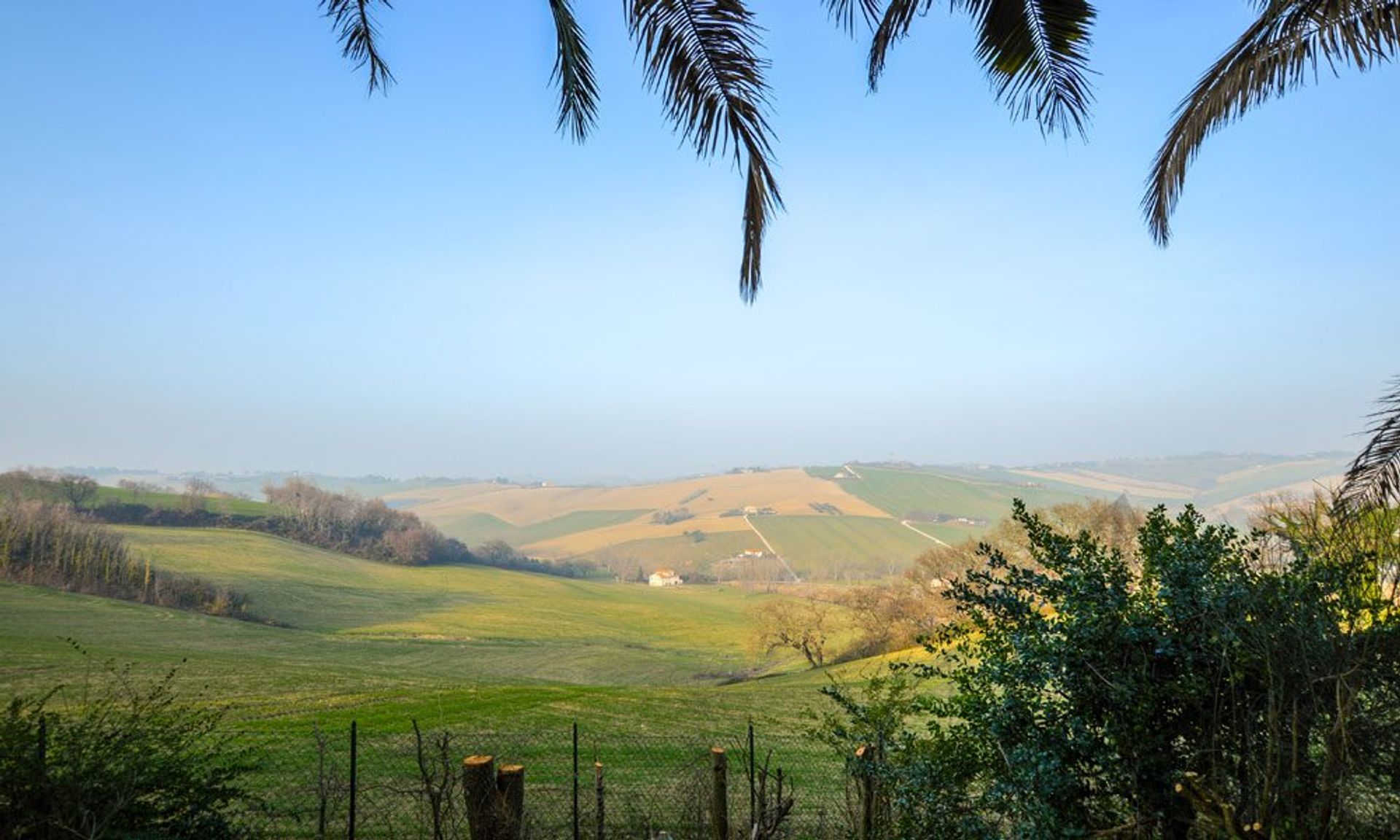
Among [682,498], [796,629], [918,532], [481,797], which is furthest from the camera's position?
[682,498]

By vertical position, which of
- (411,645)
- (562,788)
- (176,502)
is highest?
(562,788)

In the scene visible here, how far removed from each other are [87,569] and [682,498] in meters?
115

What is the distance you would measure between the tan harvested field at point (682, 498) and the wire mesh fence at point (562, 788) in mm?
122976

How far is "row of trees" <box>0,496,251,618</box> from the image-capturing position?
59750 millimetres

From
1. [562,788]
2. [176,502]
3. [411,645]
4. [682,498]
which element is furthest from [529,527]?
[562,788]

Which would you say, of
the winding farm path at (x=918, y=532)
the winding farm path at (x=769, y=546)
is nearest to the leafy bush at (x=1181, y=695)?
the winding farm path at (x=769, y=546)

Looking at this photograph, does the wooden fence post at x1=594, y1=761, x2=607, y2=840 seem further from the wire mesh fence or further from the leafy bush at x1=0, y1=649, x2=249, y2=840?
the leafy bush at x1=0, y1=649, x2=249, y2=840

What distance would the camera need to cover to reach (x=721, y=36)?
14.7 feet

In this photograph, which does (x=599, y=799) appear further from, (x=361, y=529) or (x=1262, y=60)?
(x=361, y=529)

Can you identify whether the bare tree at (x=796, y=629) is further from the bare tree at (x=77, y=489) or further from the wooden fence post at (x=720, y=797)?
the bare tree at (x=77, y=489)

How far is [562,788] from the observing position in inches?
542

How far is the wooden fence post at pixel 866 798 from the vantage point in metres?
5.76

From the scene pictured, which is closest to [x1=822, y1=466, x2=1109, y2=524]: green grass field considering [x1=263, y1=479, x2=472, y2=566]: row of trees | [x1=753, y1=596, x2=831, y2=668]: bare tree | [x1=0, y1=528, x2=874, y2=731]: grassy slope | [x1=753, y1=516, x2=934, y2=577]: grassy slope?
[x1=753, y1=516, x2=934, y2=577]: grassy slope

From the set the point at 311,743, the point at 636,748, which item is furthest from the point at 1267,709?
the point at 311,743
